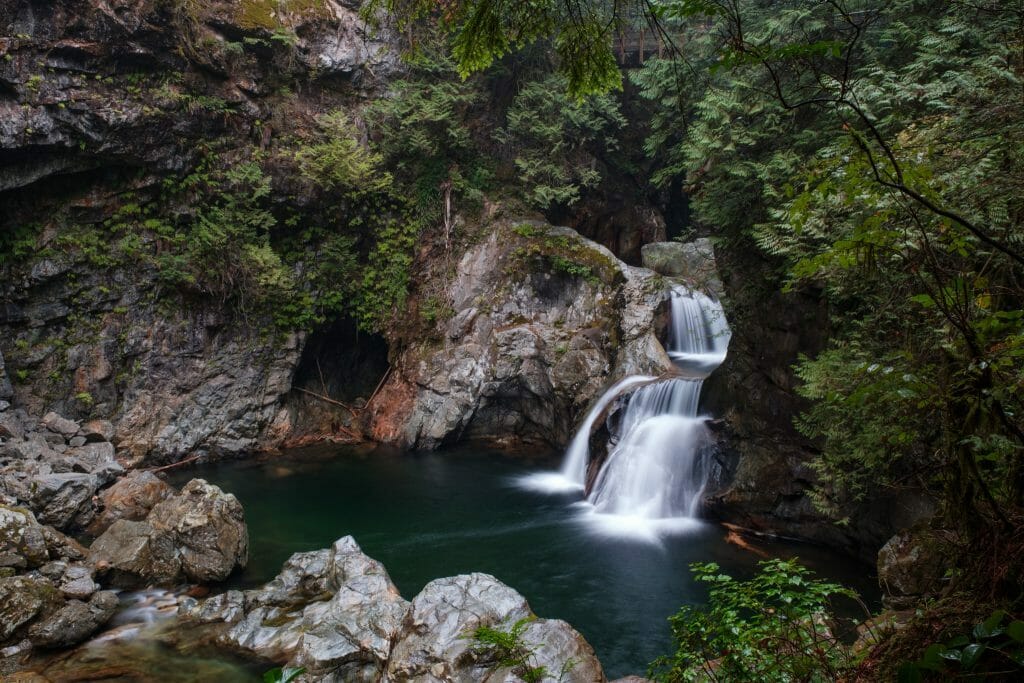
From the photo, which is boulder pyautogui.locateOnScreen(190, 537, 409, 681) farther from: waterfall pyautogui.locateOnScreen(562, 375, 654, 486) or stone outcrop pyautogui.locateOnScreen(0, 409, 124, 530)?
waterfall pyautogui.locateOnScreen(562, 375, 654, 486)

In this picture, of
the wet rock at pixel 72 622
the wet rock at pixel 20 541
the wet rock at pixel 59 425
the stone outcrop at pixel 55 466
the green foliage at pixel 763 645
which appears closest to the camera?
the green foliage at pixel 763 645

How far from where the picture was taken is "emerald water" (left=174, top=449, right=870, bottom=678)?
6.52m

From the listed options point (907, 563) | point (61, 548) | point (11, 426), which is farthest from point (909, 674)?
point (11, 426)

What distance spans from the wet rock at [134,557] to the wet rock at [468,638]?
3.84m

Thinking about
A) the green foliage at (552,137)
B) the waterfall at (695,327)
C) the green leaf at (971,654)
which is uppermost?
the green foliage at (552,137)

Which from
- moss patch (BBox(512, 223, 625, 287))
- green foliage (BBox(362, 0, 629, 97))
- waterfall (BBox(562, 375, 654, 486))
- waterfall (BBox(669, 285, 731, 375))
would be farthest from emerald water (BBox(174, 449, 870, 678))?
green foliage (BBox(362, 0, 629, 97))

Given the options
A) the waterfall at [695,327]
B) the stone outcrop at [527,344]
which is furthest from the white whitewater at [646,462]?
the waterfall at [695,327]

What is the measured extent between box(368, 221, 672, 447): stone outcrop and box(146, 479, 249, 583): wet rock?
210 inches

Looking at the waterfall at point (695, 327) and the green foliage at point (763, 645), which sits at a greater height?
the waterfall at point (695, 327)

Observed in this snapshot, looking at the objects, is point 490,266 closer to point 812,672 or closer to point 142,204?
point 142,204

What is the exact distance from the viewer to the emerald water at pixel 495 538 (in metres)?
6.52

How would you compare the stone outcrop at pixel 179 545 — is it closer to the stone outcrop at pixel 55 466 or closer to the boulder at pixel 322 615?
the boulder at pixel 322 615

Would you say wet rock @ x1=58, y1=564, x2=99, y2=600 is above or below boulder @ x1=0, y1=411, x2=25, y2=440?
below

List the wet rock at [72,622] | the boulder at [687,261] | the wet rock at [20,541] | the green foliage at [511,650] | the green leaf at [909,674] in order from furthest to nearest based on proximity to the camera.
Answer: the boulder at [687,261] → the wet rock at [20,541] → the wet rock at [72,622] → the green foliage at [511,650] → the green leaf at [909,674]
